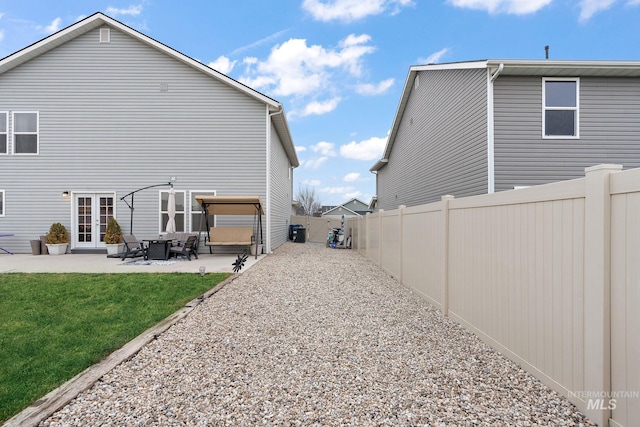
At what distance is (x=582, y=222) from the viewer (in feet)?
7.29

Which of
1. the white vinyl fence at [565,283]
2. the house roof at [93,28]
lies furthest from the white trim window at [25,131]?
the white vinyl fence at [565,283]

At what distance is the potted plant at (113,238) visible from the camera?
36.6ft

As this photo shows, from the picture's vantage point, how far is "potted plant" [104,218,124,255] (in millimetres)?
11156

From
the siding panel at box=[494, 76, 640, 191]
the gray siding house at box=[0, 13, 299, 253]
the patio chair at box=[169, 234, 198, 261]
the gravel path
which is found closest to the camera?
the gravel path

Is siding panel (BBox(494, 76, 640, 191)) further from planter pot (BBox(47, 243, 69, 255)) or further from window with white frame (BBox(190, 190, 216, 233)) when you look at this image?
planter pot (BBox(47, 243, 69, 255))

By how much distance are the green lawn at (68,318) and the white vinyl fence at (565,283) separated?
150 inches

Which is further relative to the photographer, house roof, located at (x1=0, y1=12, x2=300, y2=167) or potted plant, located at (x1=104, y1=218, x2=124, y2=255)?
house roof, located at (x1=0, y1=12, x2=300, y2=167)

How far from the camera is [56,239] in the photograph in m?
11.4

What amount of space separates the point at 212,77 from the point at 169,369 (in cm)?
1107

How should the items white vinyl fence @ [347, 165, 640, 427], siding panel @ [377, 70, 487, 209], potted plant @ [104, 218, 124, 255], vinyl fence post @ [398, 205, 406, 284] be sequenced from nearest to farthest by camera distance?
white vinyl fence @ [347, 165, 640, 427] → vinyl fence post @ [398, 205, 406, 284] → siding panel @ [377, 70, 487, 209] → potted plant @ [104, 218, 124, 255]

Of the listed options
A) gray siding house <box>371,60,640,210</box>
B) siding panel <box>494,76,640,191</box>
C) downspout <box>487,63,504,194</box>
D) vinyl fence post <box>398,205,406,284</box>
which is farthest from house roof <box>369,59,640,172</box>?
vinyl fence post <box>398,205,406,284</box>

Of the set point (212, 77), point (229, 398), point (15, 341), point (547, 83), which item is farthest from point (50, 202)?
point (547, 83)

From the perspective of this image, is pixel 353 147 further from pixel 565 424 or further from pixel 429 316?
pixel 565 424

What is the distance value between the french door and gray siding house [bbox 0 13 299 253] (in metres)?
0.12
